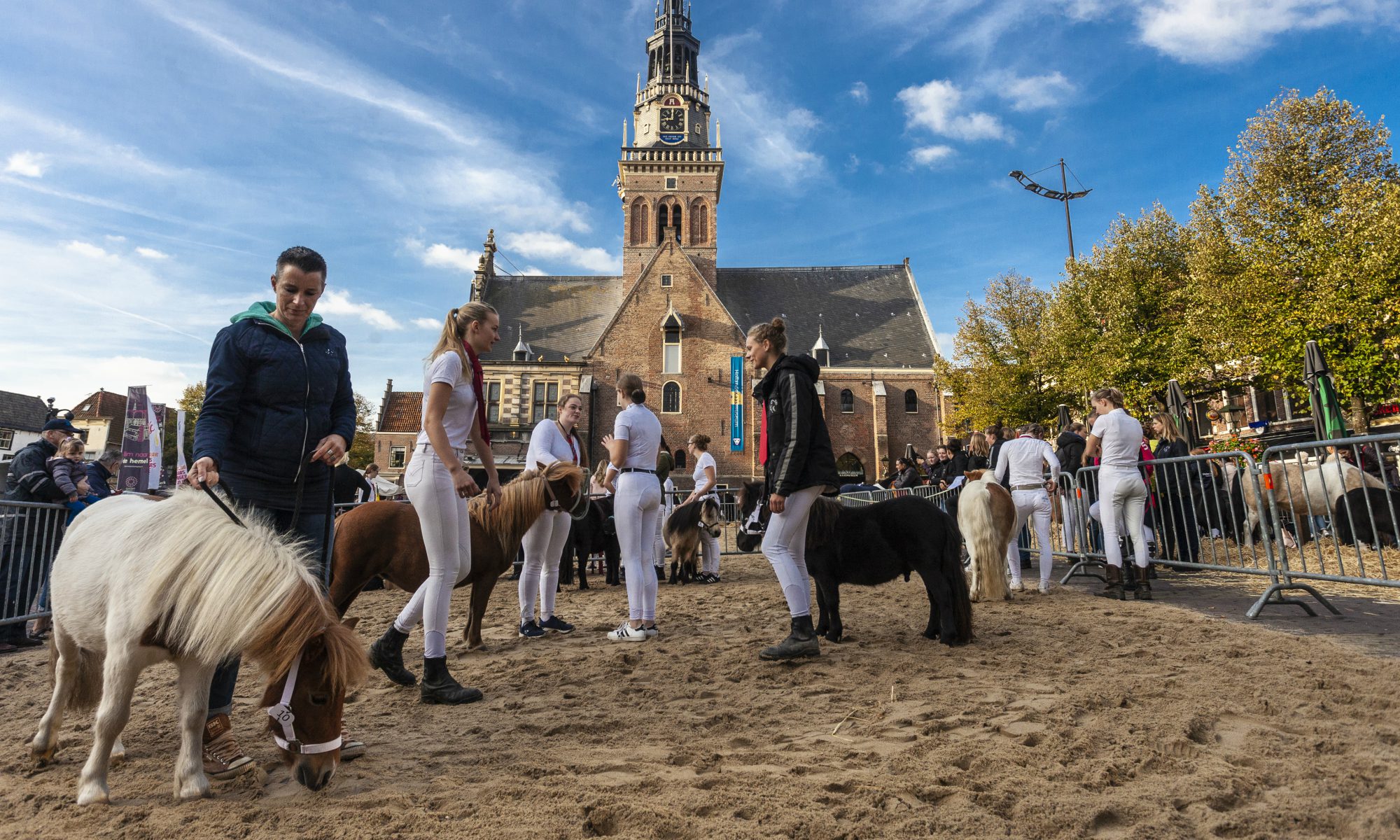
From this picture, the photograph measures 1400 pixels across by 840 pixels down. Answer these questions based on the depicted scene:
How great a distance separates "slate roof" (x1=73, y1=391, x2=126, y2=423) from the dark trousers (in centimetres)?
6587

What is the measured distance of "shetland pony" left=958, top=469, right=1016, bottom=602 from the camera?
673cm

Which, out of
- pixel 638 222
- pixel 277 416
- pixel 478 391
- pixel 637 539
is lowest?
pixel 637 539

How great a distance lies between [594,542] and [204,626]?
7669 mm

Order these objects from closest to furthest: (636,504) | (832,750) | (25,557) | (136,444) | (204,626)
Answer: (204,626) → (832,750) → (636,504) → (25,557) → (136,444)

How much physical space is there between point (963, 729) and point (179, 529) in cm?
320

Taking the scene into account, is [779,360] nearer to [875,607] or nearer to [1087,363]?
[875,607]

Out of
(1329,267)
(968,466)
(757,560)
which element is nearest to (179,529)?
(968,466)

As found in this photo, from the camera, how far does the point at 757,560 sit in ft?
42.7

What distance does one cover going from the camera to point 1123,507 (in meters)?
6.62

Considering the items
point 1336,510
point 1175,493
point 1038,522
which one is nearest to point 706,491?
point 1038,522

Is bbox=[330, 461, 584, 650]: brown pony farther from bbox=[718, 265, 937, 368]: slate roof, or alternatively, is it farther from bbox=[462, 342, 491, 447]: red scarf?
bbox=[718, 265, 937, 368]: slate roof

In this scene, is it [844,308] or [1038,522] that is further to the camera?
[844,308]

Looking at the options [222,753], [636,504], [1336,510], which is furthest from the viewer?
[1336,510]

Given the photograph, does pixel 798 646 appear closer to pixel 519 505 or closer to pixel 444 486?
pixel 519 505
